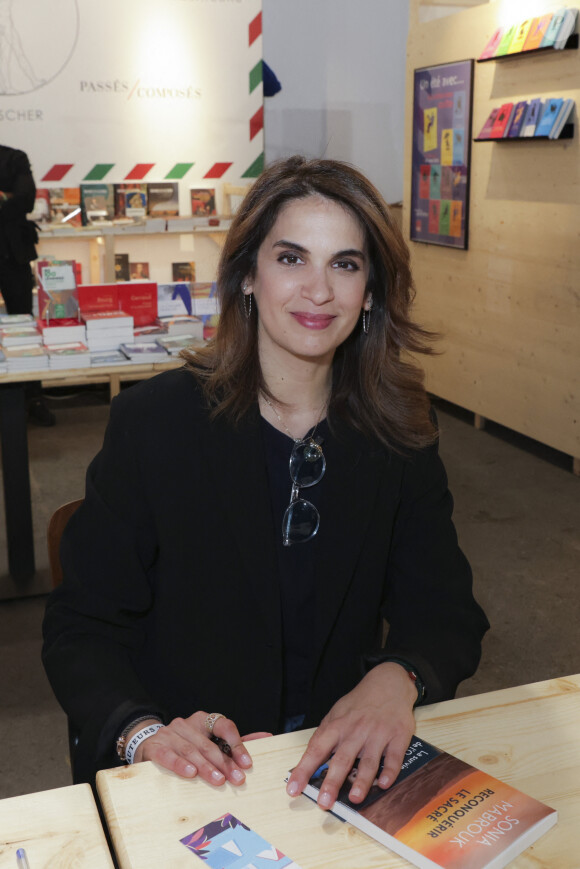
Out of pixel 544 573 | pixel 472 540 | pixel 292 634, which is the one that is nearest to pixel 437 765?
pixel 292 634

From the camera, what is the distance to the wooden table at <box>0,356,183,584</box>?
3.27 metres

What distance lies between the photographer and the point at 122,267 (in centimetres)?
563

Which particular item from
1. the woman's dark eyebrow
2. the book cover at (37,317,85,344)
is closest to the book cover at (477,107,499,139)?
the book cover at (37,317,85,344)

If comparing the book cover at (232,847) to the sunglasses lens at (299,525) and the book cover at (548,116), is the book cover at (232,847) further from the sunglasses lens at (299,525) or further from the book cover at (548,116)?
the book cover at (548,116)

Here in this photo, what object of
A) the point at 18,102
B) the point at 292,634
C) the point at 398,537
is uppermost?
the point at 18,102

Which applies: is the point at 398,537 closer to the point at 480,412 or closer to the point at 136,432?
the point at 136,432

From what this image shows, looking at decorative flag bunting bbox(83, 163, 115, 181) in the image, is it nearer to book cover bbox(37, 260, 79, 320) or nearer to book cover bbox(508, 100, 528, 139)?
book cover bbox(37, 260, 79, 320)

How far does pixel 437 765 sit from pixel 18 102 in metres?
4.70

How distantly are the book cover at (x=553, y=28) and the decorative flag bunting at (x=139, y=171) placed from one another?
218 centimetres

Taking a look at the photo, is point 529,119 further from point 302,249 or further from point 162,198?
point 302,249

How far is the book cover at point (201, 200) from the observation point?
5.45m

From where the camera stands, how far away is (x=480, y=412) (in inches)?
221

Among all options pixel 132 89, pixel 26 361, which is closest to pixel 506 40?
pixel 132 89

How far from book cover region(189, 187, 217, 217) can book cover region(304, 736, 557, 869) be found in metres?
4.71
